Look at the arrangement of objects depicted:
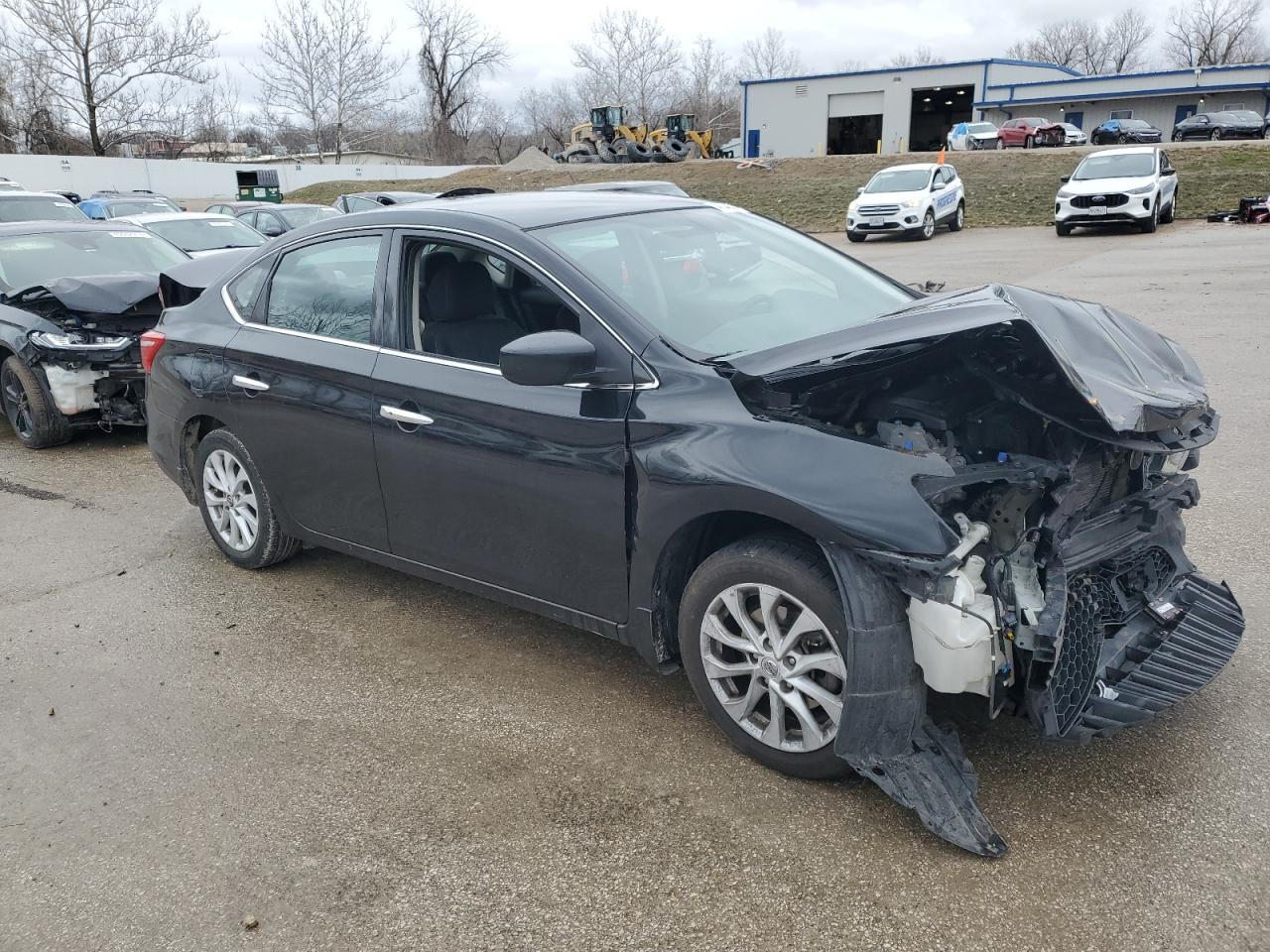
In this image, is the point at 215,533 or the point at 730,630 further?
the point at 215,533

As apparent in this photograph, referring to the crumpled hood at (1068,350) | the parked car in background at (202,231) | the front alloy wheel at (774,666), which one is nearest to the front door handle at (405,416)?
the crumpled hood at (1068,350)

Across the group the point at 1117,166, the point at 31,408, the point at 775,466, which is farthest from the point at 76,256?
the point at 1117,166

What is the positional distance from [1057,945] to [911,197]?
22.0 metres

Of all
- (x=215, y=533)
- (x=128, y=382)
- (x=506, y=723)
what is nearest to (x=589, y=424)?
(x=506, y=723)

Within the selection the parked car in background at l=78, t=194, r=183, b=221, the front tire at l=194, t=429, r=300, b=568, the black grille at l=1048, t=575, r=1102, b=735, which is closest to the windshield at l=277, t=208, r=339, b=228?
the parked car in background at l=78, t=194, r=183, b=221

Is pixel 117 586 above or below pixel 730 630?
below

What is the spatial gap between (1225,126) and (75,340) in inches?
1755

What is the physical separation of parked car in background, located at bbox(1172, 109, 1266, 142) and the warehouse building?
53.1 ft

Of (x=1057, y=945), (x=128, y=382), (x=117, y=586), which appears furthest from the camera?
(x=128, y=382)

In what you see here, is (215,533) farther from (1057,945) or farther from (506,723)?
(1057,945)

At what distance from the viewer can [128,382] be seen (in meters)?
7.63

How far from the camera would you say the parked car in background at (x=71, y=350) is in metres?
7.34

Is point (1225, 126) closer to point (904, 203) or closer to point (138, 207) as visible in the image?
point (904, 203)

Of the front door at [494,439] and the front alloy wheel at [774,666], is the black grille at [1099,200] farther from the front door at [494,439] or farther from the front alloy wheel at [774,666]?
the front alloy wheel at [774,666]
